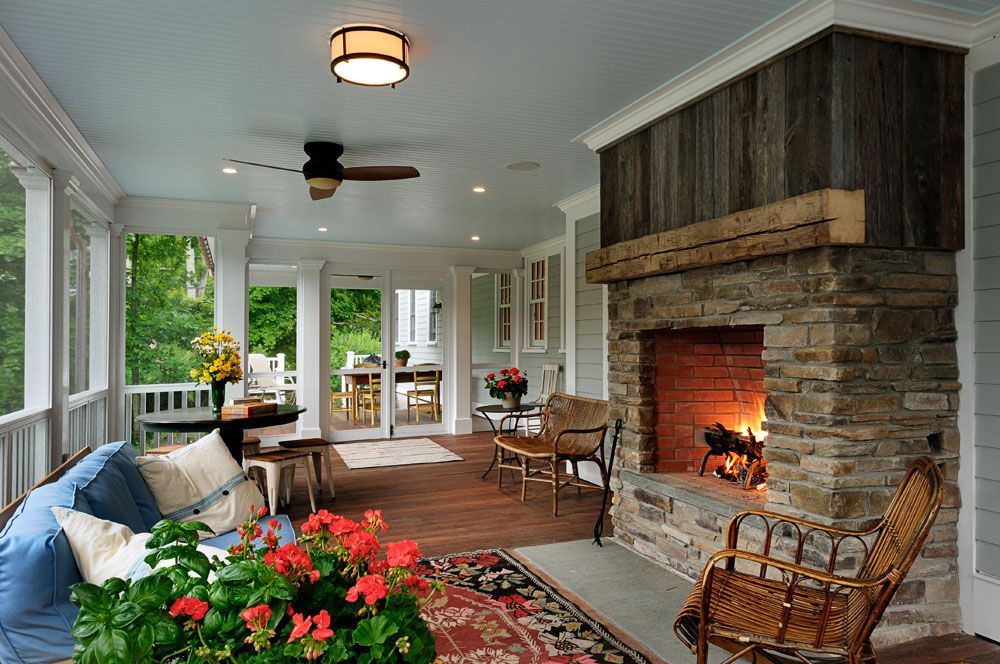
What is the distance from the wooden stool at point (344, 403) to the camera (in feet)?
28.6

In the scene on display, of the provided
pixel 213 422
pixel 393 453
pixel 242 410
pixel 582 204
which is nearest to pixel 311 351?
pixel 393 453

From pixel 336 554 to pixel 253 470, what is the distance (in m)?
4.53

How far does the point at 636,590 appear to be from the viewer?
11.4 ft

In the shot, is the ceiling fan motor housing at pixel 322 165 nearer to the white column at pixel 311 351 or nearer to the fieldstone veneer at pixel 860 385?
the fieldstone veneer at pixel 860 385

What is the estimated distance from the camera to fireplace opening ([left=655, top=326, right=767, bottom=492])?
13.2 feet

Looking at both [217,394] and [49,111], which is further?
[217,394]

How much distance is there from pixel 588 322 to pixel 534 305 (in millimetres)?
2749

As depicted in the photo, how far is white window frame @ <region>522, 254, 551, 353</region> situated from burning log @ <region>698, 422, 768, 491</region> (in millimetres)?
4390

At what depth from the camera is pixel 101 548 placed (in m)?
1.79

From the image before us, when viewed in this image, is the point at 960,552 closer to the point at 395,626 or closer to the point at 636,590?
the point at 636,590

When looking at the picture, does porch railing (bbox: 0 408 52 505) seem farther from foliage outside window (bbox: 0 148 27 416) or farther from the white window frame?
the white window frame

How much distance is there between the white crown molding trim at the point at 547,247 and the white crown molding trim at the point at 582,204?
1.74 metres

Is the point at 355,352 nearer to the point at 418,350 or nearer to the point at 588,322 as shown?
the point at 418,350

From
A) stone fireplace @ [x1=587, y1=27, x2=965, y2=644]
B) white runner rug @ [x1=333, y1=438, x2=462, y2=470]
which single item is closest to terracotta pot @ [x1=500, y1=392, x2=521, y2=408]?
white runner rug @ [x1=333, y1=438, x2=462, y2=470]
